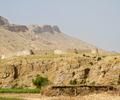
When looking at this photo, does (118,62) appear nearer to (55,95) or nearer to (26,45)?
(55,95)

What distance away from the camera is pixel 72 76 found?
76.4 metres

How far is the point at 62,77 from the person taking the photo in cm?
7644

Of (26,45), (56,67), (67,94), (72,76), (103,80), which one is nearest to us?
(67,94)

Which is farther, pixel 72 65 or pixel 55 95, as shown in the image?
pixel 72 65

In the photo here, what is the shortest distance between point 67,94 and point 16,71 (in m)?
42.1

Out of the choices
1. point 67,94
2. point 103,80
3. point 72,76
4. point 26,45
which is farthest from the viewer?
point 26,45

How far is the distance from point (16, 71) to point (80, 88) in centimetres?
4128

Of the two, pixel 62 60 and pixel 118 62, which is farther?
pixel 62 60

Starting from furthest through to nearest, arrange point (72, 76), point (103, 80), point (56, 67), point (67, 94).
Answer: point (56, 67) < point (72, 76) < point (103, 80) < point (67, 94)

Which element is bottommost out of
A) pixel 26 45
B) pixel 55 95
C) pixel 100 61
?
pixel 55 95

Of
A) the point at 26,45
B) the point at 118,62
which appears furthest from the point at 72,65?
the point at 26,45

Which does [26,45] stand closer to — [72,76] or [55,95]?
[72,76]

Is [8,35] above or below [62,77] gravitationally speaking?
above

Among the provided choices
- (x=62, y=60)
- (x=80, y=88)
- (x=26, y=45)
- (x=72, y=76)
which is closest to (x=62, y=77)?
(x=72, y=76)
